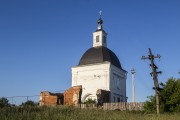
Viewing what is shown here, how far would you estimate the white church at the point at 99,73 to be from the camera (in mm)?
50528

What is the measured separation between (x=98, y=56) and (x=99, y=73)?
2.85 metres

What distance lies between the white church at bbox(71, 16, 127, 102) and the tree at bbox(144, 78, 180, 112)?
871 inches

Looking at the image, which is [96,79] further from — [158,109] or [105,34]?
[158,109]

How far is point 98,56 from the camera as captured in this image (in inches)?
2034

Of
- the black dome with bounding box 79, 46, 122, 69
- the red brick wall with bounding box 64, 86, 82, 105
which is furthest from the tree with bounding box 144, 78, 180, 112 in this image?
the black dome with bounding box 79, 46, 122, 69

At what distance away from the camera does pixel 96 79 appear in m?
51.7

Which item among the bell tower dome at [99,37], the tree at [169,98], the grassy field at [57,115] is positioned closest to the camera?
the grassy field at [57,115]

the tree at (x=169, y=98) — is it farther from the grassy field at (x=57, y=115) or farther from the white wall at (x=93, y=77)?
the white wall at (x=93, y=77)

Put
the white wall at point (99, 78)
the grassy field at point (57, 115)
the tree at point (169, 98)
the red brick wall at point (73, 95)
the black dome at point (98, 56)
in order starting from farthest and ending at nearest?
the black dome at point (98, 56), the white wall at point (99, 78), the red brick wall at point (73, 95), the tree at point (169, 98), the grassy field at point (57, 115)

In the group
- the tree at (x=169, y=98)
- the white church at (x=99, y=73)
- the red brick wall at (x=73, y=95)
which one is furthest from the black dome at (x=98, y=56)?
the tree at (x=169, y=98)

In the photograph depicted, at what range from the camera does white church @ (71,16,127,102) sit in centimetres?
5053

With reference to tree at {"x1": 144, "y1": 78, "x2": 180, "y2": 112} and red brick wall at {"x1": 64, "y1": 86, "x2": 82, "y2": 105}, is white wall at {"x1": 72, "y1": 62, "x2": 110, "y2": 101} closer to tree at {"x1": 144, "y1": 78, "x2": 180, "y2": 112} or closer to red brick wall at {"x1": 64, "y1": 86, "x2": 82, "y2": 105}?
red brick wall at {"x1": 64, "y1": 86, "x2": 82, "y2": 105}

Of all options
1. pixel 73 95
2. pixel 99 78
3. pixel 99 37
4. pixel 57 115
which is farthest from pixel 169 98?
pixel 99 37

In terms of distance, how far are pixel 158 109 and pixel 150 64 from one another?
4.13 m
